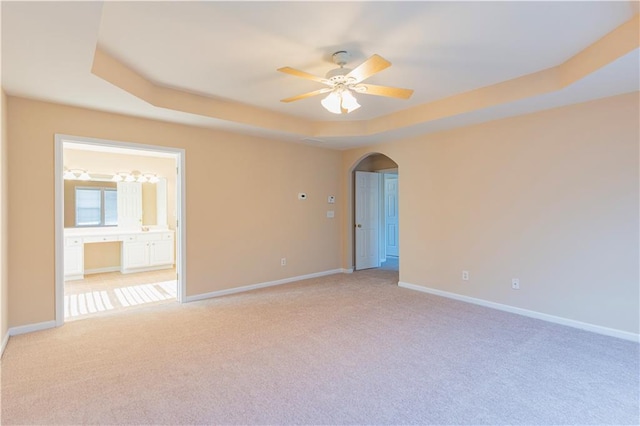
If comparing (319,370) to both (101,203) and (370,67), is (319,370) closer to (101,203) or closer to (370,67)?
(370,67)

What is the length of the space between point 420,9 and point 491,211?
9.70ft

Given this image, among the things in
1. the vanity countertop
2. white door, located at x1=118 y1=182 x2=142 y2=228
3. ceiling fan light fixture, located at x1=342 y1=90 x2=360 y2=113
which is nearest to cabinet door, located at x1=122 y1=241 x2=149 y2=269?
the vanity countertop

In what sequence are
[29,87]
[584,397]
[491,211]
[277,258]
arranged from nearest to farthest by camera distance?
[584,397] → [29,87] → [491,211] → [277,258]

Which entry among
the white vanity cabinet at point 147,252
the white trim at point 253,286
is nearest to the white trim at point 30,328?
the white trim at point 253,286

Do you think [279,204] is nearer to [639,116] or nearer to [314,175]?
[314,175]

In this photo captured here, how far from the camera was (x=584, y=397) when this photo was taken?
2.22 meters

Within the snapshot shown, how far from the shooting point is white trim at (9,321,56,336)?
3315 mm

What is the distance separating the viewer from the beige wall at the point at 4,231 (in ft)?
9.92

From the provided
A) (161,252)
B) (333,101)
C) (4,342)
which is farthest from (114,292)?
(333,101)

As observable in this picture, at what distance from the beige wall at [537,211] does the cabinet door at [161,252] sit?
4.98 m

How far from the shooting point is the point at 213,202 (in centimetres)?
477

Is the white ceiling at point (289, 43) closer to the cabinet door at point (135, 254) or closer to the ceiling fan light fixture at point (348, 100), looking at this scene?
the ceiling fan light fixture at point (348, 100)

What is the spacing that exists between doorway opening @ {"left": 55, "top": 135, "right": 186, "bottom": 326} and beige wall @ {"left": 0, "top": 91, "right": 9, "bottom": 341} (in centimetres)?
156

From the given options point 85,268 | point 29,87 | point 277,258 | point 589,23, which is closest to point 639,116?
point 589,23
